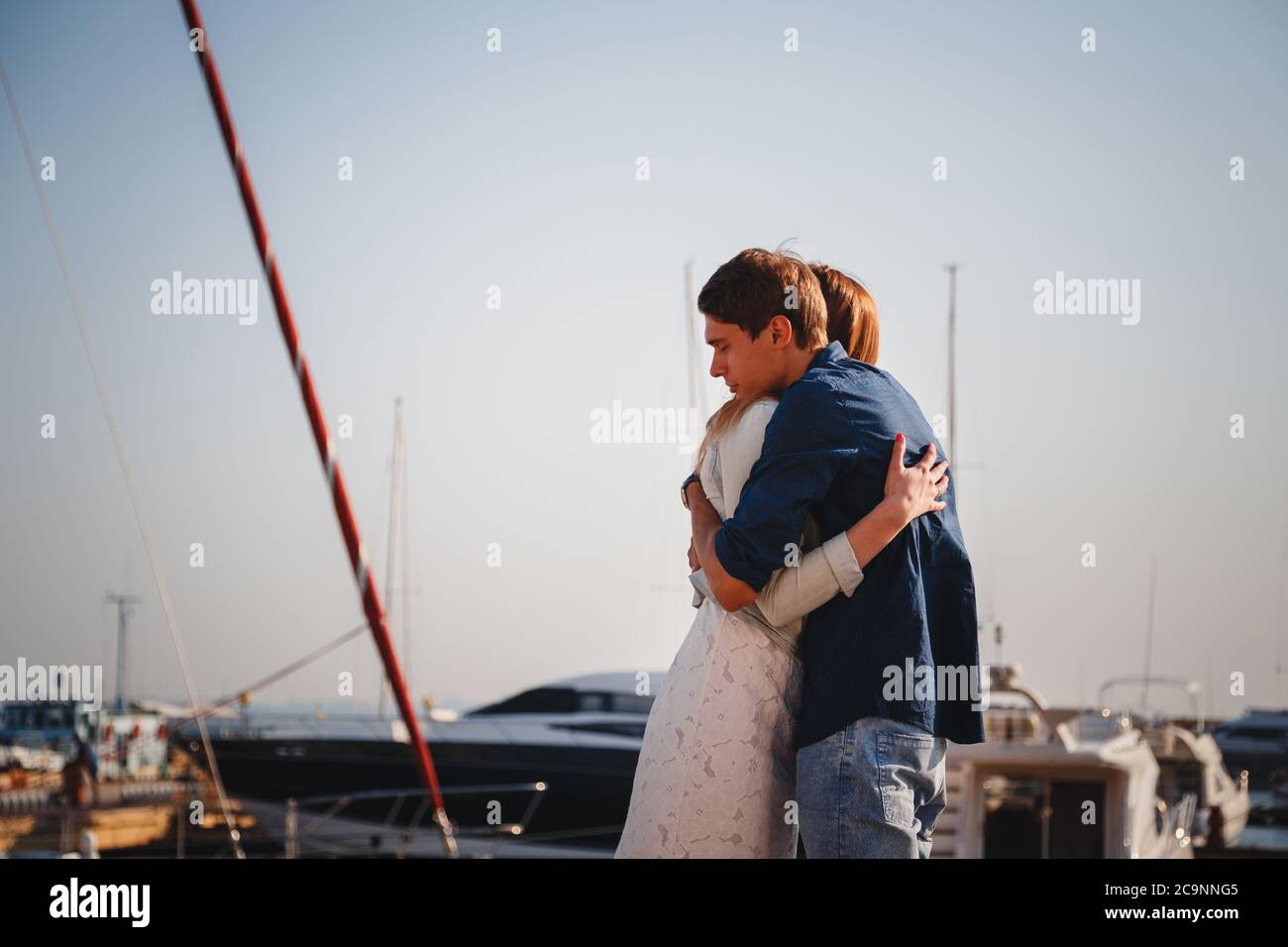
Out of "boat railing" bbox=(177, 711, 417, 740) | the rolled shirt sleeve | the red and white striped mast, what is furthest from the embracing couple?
"boat railing" bbox=(177, 711, 417, 740)

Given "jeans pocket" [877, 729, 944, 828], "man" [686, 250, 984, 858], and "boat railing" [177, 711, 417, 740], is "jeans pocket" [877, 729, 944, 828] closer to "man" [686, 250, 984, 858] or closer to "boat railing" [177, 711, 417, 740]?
"man" [686, 250, 984, 858]

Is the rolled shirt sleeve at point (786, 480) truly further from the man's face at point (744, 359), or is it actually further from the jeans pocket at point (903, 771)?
the jeans pocket at point (903, 771)

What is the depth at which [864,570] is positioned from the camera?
2033 mm

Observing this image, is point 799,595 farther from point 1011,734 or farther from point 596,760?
point 596,760

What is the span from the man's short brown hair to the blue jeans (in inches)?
25.0

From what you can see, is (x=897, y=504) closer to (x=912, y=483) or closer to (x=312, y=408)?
(x=912, y=483)

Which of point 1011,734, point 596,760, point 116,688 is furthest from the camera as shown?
point 116,688

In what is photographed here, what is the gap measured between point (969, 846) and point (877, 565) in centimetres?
780

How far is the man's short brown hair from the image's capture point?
2.16m

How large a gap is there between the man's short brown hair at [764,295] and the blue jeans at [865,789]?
2.08ft
